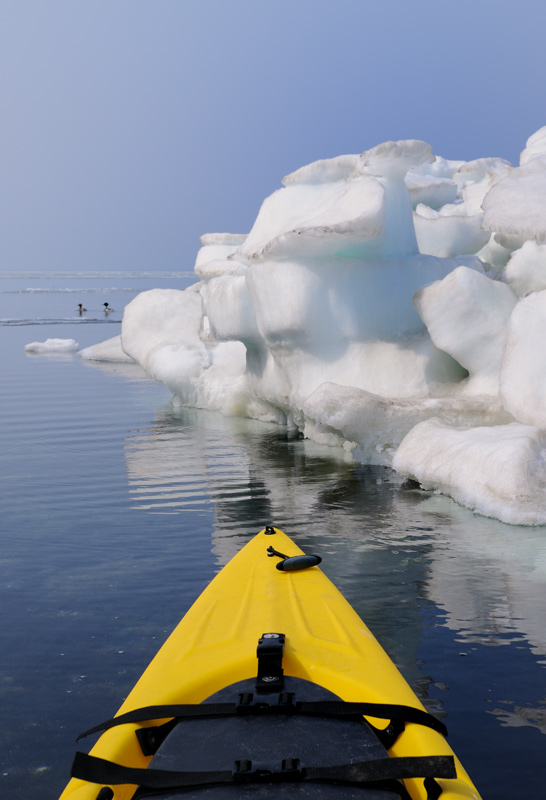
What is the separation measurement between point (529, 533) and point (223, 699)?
3.79 m

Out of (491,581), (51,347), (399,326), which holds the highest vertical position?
(51,347)

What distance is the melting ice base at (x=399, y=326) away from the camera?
7160mm

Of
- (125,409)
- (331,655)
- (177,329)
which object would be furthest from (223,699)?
(177,329)

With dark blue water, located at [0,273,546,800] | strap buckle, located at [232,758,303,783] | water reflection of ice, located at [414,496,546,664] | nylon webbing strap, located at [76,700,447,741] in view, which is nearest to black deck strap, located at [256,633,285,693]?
nylon webbing strap, located at [76,700,447,741]

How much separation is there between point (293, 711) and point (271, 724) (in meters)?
0.09

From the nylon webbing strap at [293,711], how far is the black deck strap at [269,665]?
0.14m

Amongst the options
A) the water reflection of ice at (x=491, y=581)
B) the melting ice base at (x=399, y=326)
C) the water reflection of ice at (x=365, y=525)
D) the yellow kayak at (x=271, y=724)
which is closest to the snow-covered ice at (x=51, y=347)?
the melting ice base at (x=399, y=326)

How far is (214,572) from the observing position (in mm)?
5262

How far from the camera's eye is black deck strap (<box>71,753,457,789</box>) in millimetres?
2250

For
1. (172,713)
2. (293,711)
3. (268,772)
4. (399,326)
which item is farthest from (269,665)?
(399,326)

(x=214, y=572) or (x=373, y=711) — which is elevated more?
(x=373, y=711)

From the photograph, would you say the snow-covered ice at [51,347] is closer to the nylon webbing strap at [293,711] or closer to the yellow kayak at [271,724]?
the yellow kayak at [271,724]

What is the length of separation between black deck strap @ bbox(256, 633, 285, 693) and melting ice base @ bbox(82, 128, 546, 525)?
3649 mm

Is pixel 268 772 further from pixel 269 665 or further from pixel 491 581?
pixel 491 581
